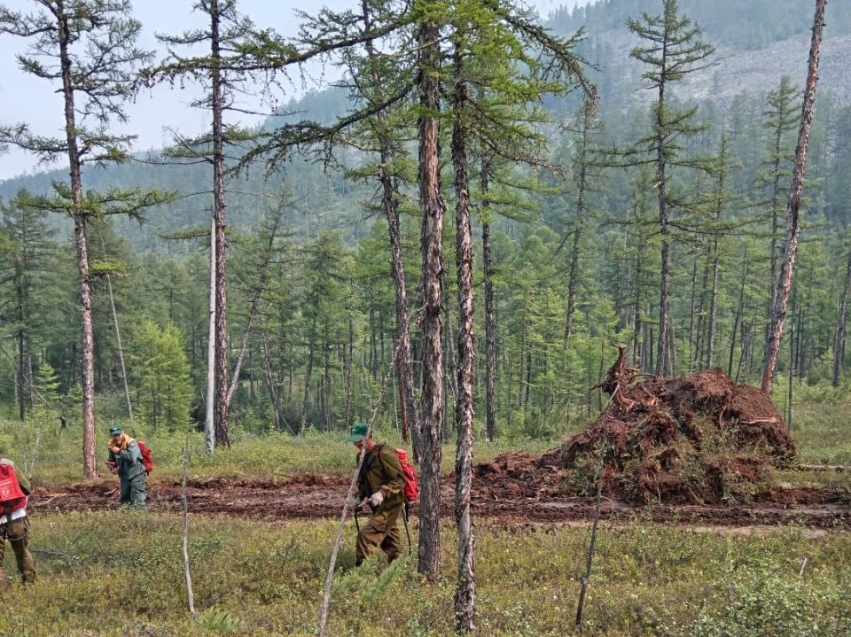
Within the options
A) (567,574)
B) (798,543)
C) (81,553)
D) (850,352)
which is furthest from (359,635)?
(850,352)

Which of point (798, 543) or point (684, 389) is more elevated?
point (684, 389)

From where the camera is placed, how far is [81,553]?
9234 millimetres

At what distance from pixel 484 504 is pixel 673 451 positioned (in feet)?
13.8

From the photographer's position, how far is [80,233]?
53.3 ft

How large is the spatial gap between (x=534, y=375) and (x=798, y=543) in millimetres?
38884

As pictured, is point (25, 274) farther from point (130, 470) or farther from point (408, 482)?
point (408, 482)

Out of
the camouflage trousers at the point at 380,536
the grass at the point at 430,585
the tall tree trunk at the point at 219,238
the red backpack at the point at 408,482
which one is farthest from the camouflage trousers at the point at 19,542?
the tall tree trunk at the point at 219,238

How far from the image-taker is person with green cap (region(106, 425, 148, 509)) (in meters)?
12.5

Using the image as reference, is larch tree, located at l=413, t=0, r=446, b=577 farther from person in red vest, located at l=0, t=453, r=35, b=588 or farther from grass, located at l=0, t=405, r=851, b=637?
person in red vest, located at l=0, t=453, r=35, b=588

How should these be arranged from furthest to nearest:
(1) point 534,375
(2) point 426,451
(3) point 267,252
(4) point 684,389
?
1. (1) point 534,375
2. (3) point 267,252
3. (4) point 684,389
4. (2) point 426,451

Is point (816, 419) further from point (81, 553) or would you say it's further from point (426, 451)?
point (81, 553)

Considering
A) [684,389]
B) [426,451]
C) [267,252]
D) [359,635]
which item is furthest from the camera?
[267,252]

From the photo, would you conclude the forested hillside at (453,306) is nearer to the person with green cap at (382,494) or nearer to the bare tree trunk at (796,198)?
the bare tree trunk at (796,198)

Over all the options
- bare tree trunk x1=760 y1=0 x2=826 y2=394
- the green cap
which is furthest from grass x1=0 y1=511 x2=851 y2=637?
bare tree trunk x1=760 y1=0 x2=826 y2=394
